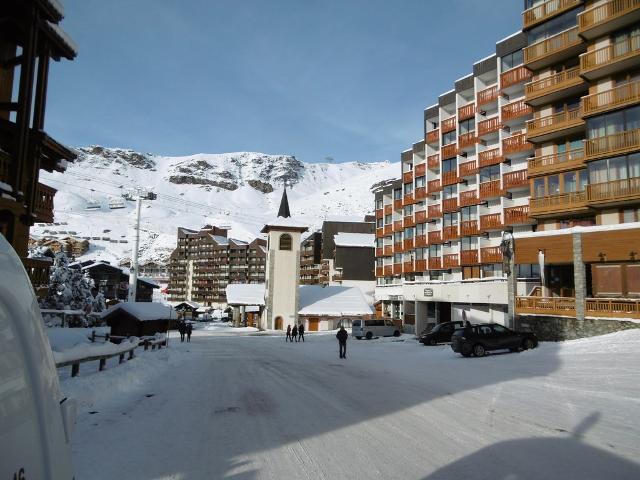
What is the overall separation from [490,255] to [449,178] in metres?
10.5

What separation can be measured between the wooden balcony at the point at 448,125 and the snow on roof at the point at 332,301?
26354mm

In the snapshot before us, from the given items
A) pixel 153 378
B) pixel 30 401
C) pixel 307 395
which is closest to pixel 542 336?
pixel 307 395

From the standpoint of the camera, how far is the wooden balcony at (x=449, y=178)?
155ft

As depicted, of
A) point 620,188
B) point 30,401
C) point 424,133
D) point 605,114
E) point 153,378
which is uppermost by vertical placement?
point 424,133

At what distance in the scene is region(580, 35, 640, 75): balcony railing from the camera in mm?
25991

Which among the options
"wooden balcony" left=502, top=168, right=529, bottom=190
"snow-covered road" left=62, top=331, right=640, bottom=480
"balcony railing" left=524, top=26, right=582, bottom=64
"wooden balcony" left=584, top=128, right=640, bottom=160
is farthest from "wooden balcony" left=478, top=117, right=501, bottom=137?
"snow-covered road" left=62, top=331, right=640, bottom=480

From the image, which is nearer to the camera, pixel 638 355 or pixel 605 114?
pixel 638 355

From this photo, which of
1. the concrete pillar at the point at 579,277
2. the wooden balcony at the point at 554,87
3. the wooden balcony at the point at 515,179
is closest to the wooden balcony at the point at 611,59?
the wooden balcony at the point at 554,87

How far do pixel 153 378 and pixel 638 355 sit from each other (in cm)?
1633

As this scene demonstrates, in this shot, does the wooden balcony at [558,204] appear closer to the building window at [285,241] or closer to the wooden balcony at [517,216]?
the wooden balcony at [517,216]

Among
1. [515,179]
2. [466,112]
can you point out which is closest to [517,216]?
[515,179]

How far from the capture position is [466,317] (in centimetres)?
3766

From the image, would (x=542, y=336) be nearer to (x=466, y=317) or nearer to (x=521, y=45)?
(x=466, y=317)

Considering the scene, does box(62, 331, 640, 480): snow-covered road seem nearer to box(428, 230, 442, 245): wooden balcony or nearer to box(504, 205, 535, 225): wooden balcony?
box(504, 205, 535, 225): wooden balcony
